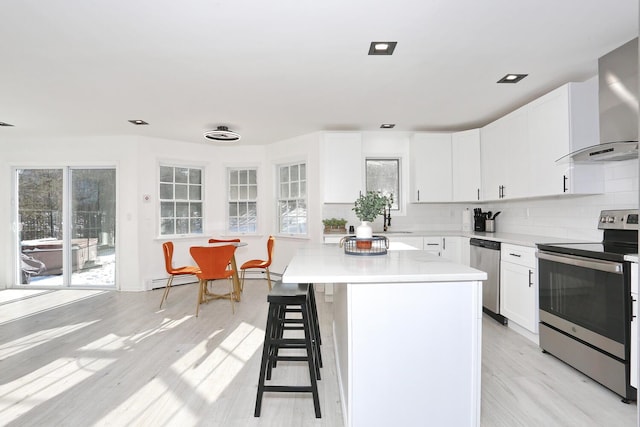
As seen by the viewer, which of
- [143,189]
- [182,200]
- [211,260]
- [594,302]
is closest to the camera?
[594,302]

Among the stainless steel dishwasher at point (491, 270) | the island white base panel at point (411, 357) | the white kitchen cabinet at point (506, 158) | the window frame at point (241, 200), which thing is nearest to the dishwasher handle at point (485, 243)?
the stainless steel dishwasher at point (491, 270)

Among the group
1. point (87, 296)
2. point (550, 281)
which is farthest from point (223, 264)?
point (550, 281)

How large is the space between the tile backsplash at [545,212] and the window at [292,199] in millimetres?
624

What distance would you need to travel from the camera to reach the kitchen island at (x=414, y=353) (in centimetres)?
171

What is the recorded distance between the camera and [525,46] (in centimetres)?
258

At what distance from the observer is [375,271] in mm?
1751

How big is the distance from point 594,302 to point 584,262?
0.28 meters

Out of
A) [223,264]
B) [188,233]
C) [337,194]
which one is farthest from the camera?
[188,233]

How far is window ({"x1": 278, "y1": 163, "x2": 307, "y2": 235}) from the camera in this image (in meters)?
5.57

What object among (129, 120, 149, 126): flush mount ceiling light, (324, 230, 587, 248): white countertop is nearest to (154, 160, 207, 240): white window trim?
(129, 120, 149, 126): flush mount ceiling light

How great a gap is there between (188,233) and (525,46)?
5.27m

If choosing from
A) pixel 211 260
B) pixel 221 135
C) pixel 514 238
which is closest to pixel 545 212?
pixel 514 238

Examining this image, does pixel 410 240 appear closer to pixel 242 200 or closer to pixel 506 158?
pixel 506 158

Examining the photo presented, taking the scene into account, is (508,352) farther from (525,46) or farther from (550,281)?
(525,46)
